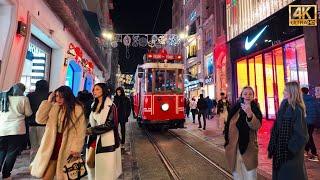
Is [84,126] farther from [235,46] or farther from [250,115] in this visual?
[235,46]

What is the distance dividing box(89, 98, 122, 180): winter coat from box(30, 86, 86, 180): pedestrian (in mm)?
365

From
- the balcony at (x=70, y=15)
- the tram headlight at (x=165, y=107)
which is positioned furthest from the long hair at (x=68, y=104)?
the tram headlight at (x=165, y=107)

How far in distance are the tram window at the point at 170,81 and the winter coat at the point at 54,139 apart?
9251mm

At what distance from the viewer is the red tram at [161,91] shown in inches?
504

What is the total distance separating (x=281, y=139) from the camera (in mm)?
3678

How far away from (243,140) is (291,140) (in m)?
0.62

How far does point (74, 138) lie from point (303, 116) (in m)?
2.94

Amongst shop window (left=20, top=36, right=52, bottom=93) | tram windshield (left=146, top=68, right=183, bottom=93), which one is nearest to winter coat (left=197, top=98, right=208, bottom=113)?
tram windshield (left=146, top=68, right=183, bottom=93)

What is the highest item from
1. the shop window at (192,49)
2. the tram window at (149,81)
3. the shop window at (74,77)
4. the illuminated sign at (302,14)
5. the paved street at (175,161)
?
the shop window at (192,49)

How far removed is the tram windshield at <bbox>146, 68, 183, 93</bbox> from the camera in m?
12.9

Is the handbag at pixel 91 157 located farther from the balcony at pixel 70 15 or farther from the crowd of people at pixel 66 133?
the balcony at pixel 70 15

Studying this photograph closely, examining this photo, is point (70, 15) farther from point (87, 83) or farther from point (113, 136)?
point (87, 83)

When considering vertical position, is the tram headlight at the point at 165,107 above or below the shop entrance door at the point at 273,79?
below

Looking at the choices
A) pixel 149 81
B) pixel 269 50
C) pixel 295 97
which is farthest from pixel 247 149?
pixel 269 50
